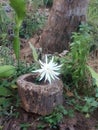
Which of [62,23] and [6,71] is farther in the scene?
[62,23]

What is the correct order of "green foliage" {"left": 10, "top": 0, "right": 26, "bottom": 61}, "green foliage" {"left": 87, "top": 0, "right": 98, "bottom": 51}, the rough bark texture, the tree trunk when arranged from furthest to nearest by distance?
"green foliage" {"left": 87, "top": 0, "right": 98, "bottom": 51}
the tree trunk
"green foliage" {"left": 10, "top": 0, "right": 26, "bottom": 61}
the rough bark texture

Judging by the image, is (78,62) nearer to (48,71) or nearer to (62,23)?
(48,71)

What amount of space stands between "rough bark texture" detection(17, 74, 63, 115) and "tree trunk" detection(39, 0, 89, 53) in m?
1.15

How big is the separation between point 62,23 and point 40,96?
4.59 ft

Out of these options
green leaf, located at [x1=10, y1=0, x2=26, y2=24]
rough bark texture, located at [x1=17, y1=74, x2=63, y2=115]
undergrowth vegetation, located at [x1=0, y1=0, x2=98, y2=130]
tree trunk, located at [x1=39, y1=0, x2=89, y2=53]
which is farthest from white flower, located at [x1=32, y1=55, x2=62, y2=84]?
tree trunk, located at [x1=39, y1=0, x2=89, y2=53]

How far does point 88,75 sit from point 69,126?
1.81 ft

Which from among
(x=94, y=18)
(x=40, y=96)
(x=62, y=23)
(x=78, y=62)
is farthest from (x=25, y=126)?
(x=94, y=18)

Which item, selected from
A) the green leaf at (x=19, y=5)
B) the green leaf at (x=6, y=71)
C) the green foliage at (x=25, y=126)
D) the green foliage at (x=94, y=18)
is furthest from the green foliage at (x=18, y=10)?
the green foliage at (x=94, y=18)

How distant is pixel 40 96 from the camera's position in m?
2.99

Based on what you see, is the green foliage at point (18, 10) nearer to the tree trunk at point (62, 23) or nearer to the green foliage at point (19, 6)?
the green foliage at point (19, 6)

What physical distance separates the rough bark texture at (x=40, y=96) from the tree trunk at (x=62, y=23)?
1150mm

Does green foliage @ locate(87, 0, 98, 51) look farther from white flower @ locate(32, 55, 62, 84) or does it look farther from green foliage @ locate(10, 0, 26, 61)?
white flower @ locate(32, 55, 62, 84)

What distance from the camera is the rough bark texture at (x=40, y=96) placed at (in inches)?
118

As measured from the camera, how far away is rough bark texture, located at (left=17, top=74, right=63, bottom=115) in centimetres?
300
